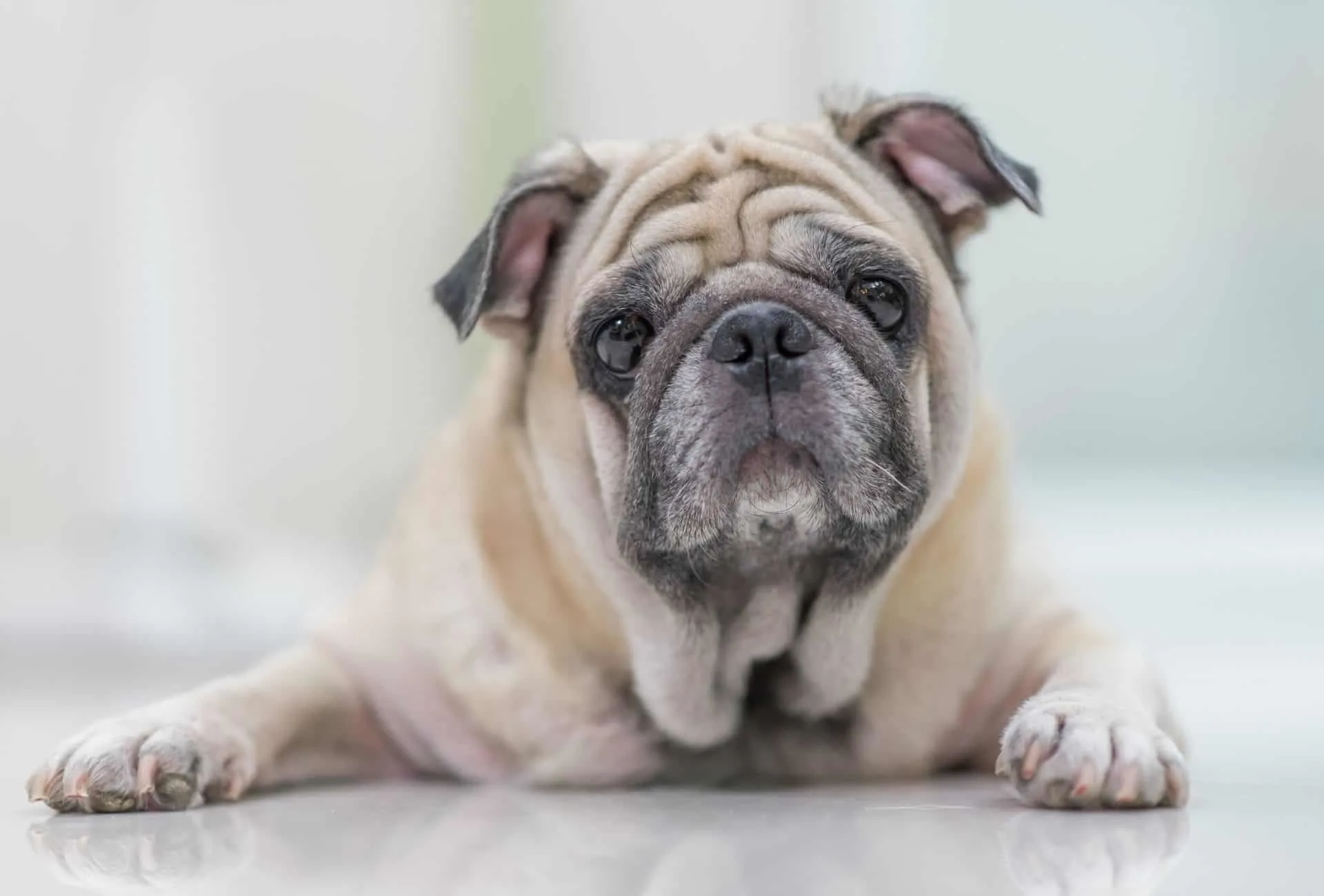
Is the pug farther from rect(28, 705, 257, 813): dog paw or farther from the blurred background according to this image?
the blurred background

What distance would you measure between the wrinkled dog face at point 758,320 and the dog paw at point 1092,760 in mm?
404

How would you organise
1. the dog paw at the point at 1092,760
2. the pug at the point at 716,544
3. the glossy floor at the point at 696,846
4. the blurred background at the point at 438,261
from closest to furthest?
1. the glossy floor at the point at 696,846
2. the dog paw at the point at 1092,760
3. the pug at the point at 716,544
4. the blurred background at the point at 438,261

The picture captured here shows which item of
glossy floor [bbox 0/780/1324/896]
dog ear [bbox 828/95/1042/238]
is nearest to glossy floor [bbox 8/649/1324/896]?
glossy floor [bbox 0/780/1324/896]

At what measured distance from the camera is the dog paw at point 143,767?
2.71 metres

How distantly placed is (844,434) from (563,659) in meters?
0.87

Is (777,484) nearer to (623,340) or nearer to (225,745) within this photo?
(623,340)

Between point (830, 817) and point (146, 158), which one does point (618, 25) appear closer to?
point (146, 158)

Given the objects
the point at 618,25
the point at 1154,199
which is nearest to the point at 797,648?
the point at 1154,199

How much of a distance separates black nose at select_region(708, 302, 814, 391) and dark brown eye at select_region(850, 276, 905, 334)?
23 cm

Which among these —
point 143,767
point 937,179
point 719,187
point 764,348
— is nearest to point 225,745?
point 143,767

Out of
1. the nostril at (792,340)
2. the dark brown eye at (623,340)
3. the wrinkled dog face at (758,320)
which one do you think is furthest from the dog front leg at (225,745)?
the nostril at (792,340)

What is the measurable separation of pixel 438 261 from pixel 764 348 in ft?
12.8

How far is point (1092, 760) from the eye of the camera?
8.18ft

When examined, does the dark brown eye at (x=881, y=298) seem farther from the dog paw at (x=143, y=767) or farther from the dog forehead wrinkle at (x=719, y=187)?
the dog paw at (x=143, y=767)
